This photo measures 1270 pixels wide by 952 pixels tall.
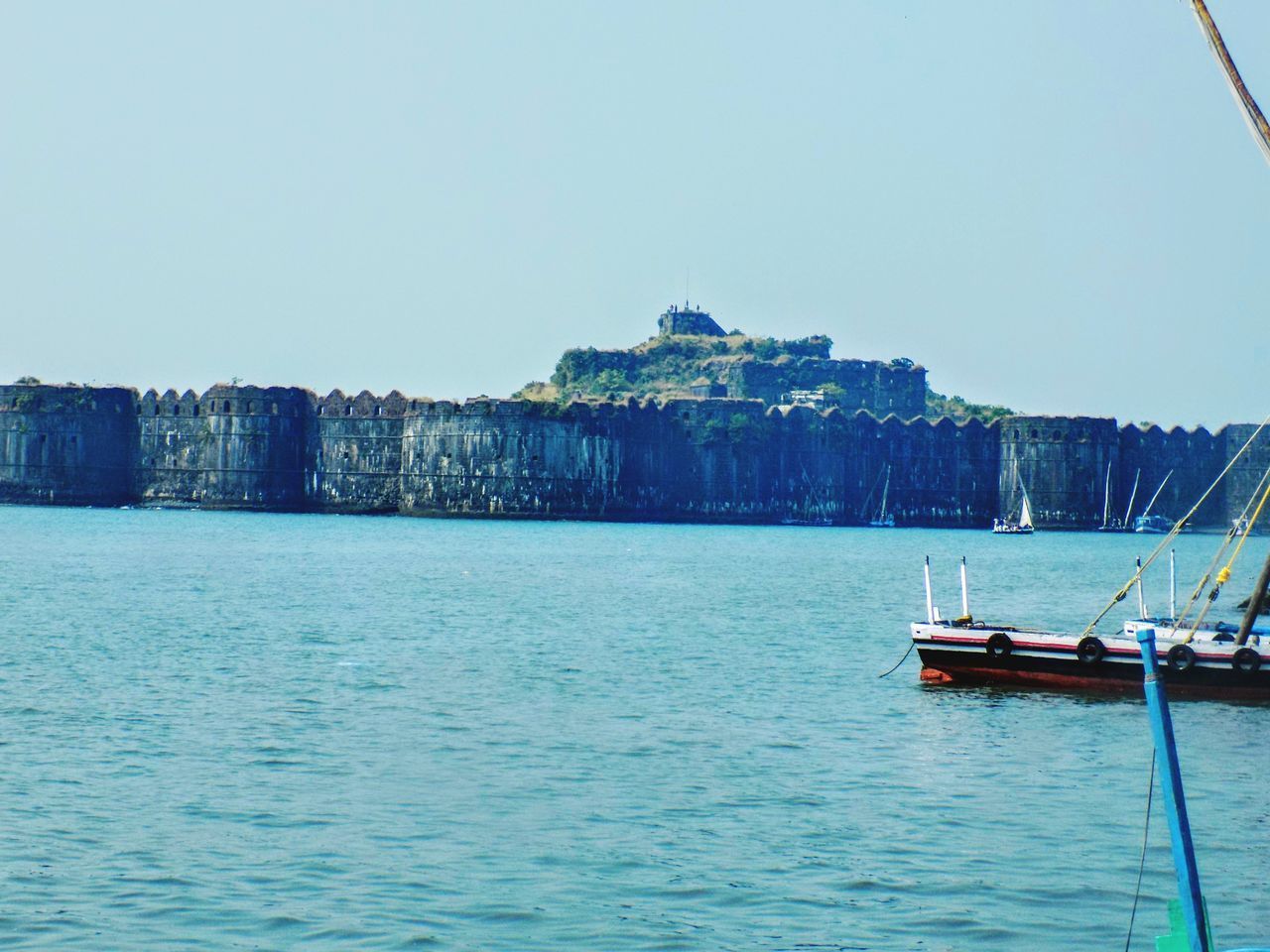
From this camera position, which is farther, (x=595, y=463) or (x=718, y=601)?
(x=595, y=463)

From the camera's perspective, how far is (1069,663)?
2930cm

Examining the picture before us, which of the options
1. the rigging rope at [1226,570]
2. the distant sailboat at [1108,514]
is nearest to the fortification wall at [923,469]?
the distant sailboat at [1108,514]

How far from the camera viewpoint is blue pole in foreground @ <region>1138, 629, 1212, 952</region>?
32.4ft

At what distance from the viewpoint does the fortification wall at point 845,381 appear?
597ft

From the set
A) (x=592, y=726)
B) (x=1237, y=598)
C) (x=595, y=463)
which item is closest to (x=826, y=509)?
(x=595, y=463)

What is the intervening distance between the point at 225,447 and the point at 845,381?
73.0 m

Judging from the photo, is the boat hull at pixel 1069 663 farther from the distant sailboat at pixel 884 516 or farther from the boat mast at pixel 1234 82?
the distant sailboat at pixel 884 516

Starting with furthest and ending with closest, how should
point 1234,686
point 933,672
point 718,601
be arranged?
point 718,601, point 933,672, point 1234,686

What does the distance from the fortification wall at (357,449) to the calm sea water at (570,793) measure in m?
91.3

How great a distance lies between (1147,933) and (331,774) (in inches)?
382

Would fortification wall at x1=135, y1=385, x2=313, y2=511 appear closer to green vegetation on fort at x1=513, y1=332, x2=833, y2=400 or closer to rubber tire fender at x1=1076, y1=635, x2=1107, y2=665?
green vegetation on fort at x1=513, y1=332, x2=833, y2=400

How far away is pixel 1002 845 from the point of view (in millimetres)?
17312

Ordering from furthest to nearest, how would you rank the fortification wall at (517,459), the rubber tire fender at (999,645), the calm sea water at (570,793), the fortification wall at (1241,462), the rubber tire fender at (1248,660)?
the fortification wall at (1241,462) → the fortification wall at (517,459) → the rubber tire fender at (999,645) → the rubber tire fender at (1248,660) → the calm sea water at (570,793)

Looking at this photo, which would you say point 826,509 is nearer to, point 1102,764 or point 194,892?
point 1102,764
